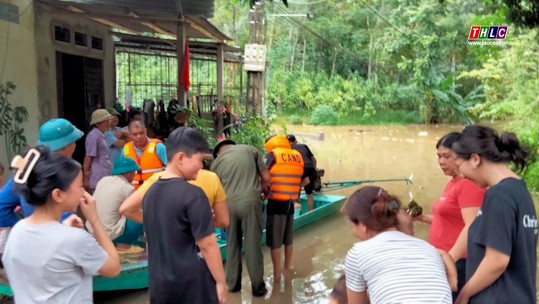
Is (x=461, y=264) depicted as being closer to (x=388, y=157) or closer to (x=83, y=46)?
(x=83, y=46)

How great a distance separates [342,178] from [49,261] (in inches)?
436

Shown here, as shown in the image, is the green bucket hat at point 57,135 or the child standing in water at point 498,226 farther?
the green bucket hat at point 57,135

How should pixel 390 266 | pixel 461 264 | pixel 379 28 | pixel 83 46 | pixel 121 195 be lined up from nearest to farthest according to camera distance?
pixel 390 266 < pixel 461 264 < pixel 121 195 < pixel 83 46 < pixel 379 28

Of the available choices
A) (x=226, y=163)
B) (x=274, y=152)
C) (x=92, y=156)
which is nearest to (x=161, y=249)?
(x=226, y=163)

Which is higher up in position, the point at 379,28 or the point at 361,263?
the point at 379,28

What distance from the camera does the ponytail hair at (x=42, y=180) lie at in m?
1.85

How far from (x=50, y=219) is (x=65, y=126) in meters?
1.41

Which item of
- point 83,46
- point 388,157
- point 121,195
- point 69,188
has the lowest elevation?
point 388,157

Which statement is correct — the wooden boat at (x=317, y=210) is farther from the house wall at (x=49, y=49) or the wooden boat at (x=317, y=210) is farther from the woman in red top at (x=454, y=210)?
the woman in red top at (x=454, y=210)

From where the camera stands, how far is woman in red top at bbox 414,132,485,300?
250 cm

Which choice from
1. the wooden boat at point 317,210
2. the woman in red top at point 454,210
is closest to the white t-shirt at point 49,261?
the woman in red top at point 454,210

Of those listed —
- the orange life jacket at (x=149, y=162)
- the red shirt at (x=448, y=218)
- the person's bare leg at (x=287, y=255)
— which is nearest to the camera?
the red shirt at (x=448, y=218)

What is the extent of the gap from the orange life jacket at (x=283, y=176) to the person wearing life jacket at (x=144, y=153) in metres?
1.08

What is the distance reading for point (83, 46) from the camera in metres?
8.86
